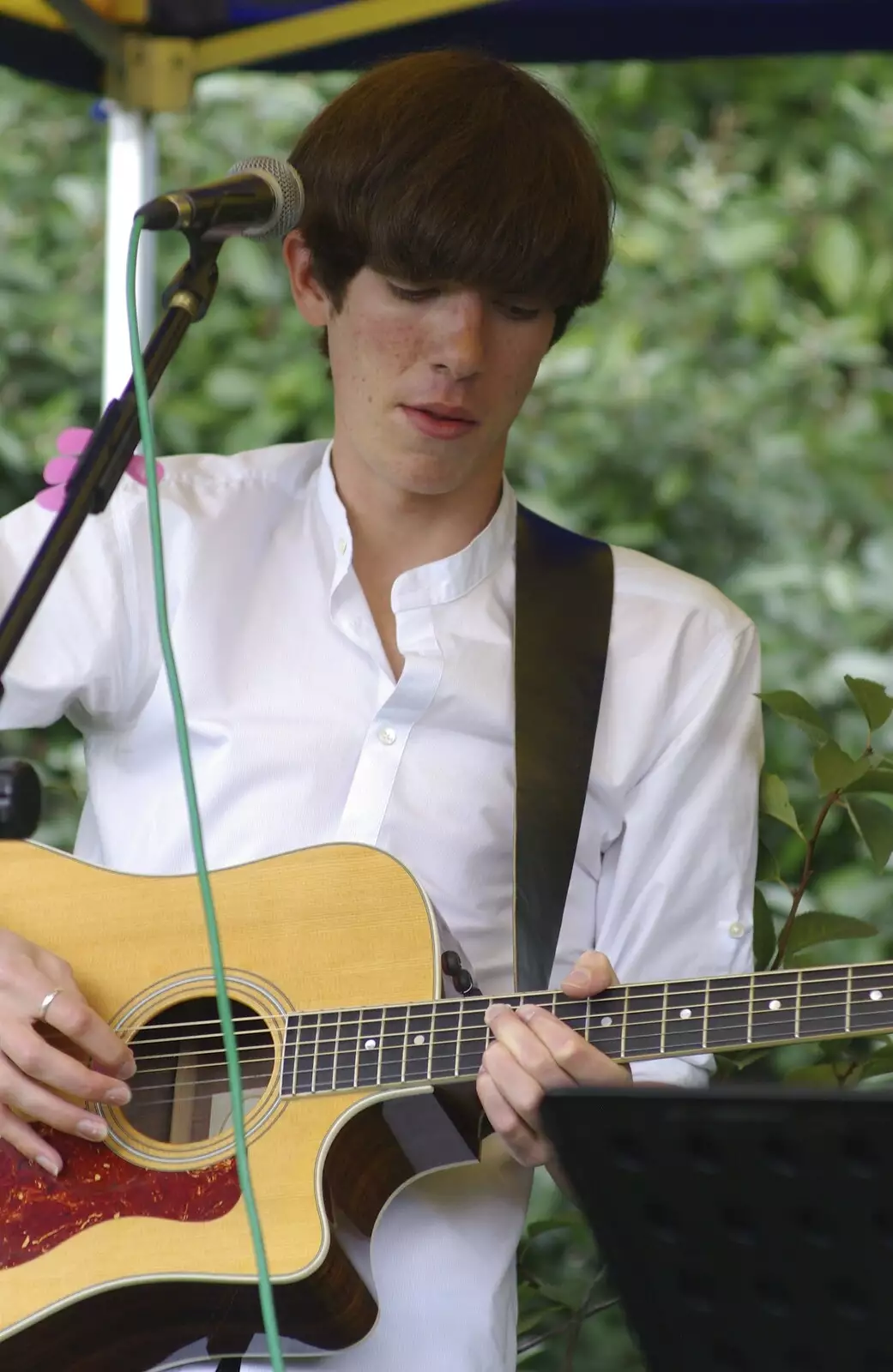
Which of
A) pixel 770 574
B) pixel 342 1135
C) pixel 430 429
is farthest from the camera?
pixel 770 574

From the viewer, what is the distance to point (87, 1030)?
1.36 m

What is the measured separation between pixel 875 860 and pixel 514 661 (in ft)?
1.42

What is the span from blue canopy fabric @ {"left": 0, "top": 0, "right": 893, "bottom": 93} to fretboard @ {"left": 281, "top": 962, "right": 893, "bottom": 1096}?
115 centimetres

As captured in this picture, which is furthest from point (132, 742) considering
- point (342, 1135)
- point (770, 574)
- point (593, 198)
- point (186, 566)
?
point (770, 574)

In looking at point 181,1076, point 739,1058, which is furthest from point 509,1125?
point 739,1058

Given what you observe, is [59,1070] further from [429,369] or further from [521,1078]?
[429,369]

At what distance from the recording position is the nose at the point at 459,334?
1592 mm

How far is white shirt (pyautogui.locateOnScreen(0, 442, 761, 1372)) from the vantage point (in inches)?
64.2

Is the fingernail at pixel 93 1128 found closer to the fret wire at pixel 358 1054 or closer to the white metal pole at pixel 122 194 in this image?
the fret wire at pixel 358 1054

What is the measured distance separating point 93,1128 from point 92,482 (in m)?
0.53

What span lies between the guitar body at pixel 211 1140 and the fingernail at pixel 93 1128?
0.03 m

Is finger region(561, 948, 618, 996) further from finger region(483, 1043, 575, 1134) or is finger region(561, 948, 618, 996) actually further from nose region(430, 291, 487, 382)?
nose region(430, 291, 487, 382)

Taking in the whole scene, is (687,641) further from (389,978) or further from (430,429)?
(389,978)

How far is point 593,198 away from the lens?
1.73 m
